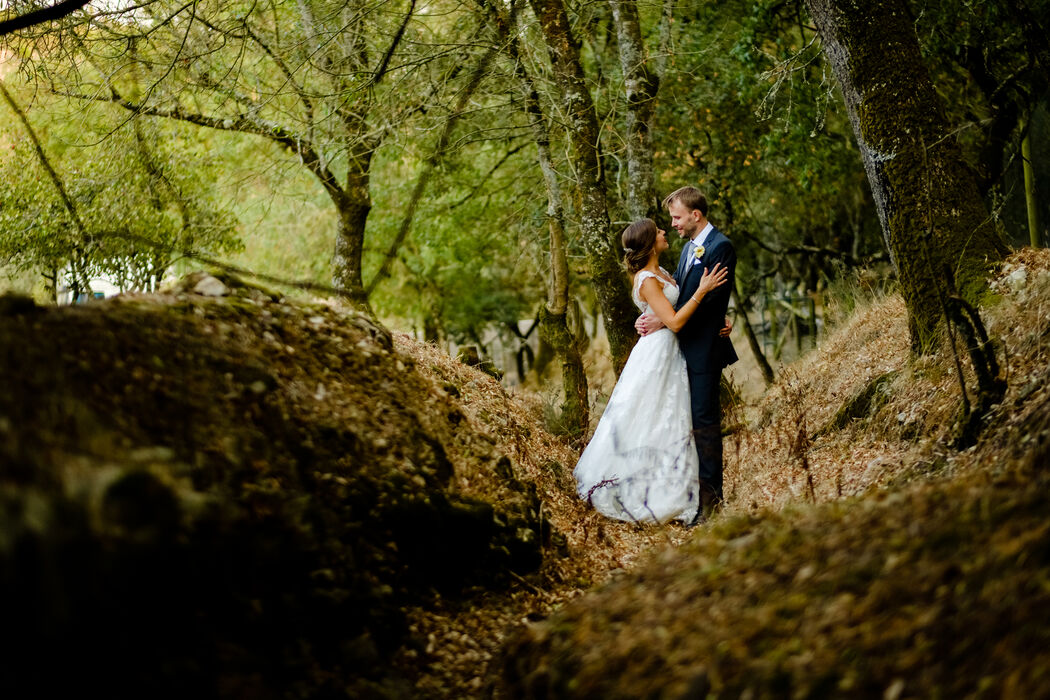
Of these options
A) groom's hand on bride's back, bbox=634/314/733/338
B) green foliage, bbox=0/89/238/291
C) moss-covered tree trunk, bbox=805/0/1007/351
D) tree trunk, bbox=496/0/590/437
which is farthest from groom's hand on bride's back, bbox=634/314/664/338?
green foliage, bbox=0/89/238/291

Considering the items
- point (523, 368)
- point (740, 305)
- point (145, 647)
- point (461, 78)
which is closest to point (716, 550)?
point (145, 647)

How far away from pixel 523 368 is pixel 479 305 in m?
5.94

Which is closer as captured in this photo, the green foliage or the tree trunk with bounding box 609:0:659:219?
the tree trunk with bounding box 609:0:659:219

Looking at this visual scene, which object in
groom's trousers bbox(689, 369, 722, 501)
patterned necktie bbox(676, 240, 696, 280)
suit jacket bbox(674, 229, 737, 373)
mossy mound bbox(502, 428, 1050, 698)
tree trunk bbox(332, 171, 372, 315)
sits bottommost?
mossy mound bbox(502, 428, 1050, 698)

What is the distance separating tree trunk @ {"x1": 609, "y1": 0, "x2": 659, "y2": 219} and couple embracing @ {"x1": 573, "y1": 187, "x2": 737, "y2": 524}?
352 centimetres

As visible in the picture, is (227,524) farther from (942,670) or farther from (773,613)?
(942,670)

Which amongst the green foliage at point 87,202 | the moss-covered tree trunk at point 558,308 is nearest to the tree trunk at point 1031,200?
the moss-covered tree trunk at point 558,308

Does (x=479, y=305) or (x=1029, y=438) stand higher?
(x=479, y=305)

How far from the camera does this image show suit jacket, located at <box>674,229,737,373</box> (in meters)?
6.91

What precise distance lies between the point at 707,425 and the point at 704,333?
74cm

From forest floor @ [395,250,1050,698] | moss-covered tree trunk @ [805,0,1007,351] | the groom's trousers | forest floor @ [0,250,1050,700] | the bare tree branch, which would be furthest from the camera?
the groom's trousers

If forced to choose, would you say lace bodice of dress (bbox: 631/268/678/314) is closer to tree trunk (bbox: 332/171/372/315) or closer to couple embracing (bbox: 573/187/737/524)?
couple embracing (bbox: 573/187/737/524)

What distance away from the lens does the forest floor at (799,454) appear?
13.5ft

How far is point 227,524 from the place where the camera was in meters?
2.91
